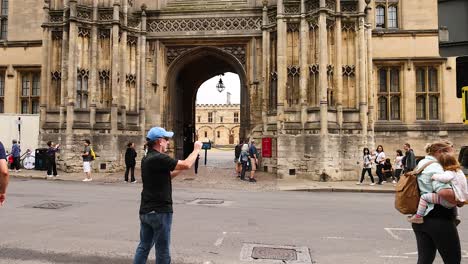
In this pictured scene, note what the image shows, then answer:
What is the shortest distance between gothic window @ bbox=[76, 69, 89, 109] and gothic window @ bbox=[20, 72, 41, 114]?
5.16 m

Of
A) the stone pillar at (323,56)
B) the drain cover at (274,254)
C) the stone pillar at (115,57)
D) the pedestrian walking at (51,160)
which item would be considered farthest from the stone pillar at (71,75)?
A: the drain cover at (274,254)

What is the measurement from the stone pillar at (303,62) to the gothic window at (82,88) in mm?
9632

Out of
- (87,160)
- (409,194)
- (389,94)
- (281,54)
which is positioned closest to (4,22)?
(87,160)

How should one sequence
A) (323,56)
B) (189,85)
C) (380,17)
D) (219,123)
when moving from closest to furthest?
1. (323,56)
2. (380,17)
3. (189,85)
4. (219,123)

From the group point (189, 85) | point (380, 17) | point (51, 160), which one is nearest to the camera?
point (51, 160)

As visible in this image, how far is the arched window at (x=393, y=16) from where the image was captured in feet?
68.0

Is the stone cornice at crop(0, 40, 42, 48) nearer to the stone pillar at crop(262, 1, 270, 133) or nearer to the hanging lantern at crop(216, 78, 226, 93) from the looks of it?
the hanging lantern at crop(216, 78, 226, 93)

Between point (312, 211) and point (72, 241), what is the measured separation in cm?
544

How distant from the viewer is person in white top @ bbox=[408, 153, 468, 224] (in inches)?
146

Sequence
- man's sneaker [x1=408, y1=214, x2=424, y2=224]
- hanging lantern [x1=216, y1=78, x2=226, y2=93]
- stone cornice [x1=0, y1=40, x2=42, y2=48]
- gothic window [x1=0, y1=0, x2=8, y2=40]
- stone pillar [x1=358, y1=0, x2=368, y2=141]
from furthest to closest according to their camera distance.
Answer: hanging lantern [x1=216, y1=78, x2=226, y2=93] → gothic window [x1=0, y1=0, x2=8, y2=40] → stone cornice [x1=0, y1=40, x2=42, y2=48] → stone pillar [x1=358, y1=0, x2=368, y2=141] → man's sneaker [x1=408, y1=214, x2=424, y2=224]

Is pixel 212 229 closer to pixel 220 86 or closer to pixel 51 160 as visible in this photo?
pixel 51 160

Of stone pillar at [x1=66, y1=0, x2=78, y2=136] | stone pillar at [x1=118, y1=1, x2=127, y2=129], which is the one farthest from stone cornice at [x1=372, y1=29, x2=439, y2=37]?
stone pillar at [x1=66, y1=0, x2=78, y2=136]

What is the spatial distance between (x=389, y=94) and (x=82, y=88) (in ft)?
47.6

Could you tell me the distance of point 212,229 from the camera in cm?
734
